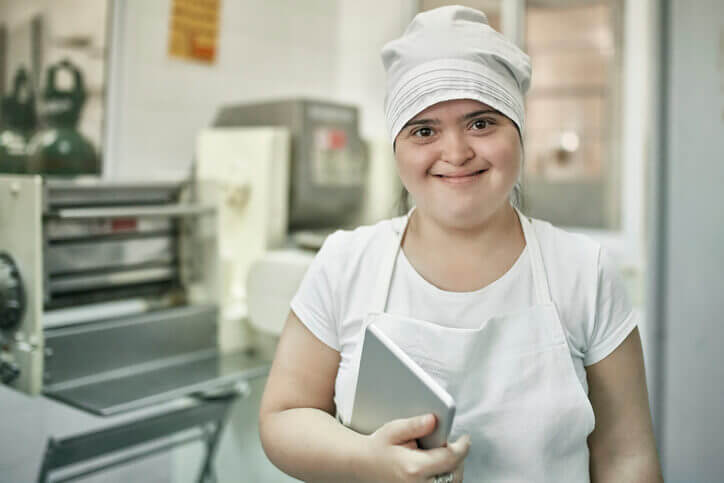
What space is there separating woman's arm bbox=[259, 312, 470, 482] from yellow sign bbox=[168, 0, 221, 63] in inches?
68.6

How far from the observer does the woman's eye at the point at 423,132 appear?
0.85 m

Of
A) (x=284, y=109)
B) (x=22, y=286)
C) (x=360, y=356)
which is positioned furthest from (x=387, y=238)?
(x=284, y=109)

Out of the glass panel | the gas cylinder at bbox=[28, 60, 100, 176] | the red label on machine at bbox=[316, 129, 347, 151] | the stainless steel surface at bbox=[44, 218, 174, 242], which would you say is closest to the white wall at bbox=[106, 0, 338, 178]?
the gas cylinder at bbox=[28, 60, 100, 176]

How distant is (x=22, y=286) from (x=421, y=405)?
1150 millimetres

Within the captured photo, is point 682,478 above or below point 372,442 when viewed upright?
below

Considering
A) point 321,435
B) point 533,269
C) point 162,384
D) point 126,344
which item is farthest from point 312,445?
point 126,344

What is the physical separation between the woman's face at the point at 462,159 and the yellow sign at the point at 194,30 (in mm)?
1775

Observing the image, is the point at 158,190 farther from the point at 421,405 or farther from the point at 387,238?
the point at 421,405

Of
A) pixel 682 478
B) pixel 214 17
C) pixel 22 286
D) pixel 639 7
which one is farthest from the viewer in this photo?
pixel 639 7

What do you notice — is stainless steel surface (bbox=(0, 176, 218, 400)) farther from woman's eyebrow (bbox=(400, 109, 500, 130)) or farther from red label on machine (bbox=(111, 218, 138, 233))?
woman's eyebrow (bbox=(400, 109, 500, 130))

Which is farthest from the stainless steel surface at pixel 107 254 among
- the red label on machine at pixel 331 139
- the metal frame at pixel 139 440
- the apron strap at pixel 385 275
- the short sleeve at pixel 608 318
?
the short sleeve at pixel 608 318

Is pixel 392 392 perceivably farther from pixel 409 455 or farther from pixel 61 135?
pixel 61 135

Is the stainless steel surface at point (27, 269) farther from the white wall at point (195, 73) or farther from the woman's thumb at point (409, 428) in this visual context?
the woman's thumb at point (409, 428)

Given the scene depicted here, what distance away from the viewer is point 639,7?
2.81 m
